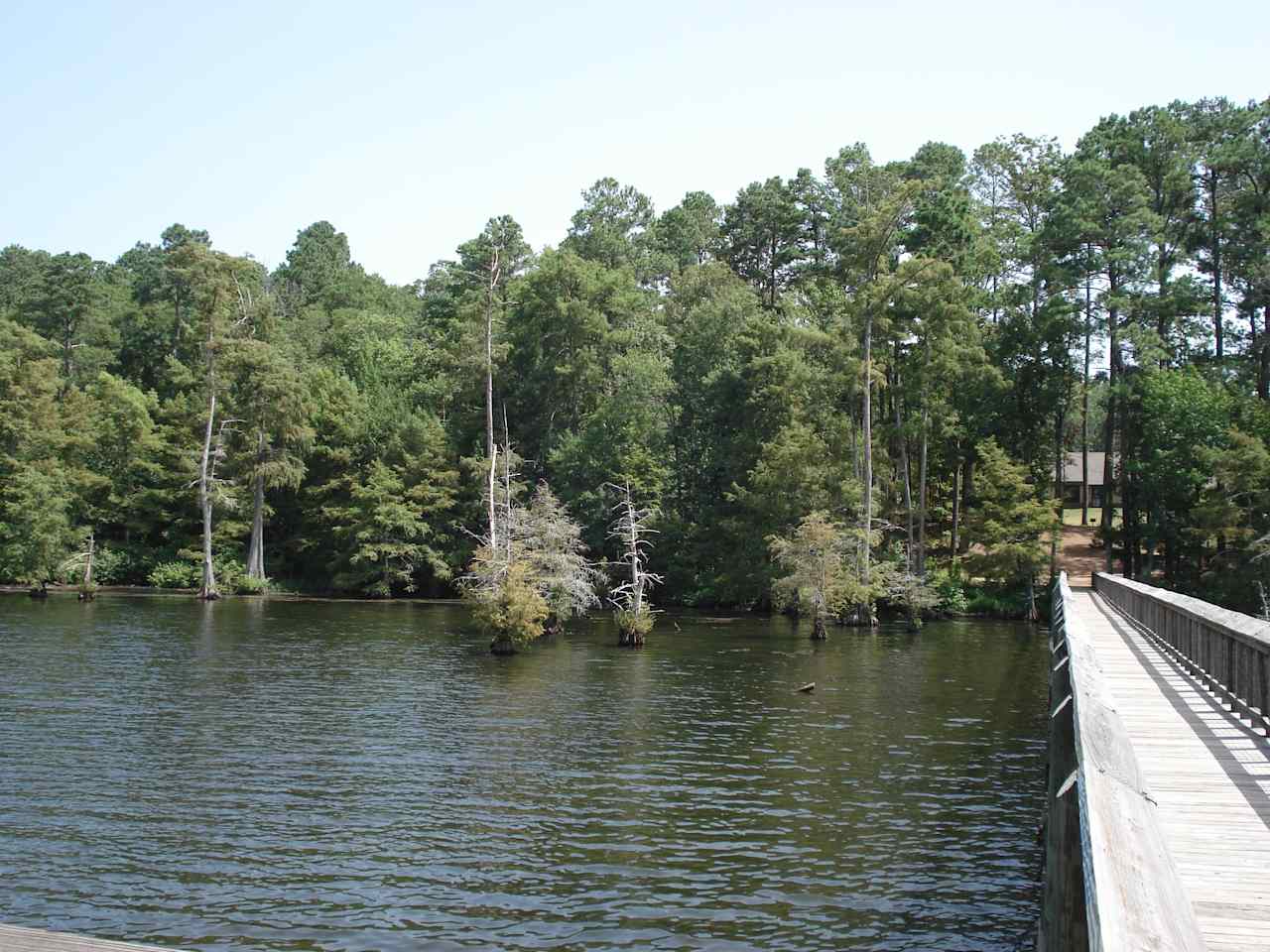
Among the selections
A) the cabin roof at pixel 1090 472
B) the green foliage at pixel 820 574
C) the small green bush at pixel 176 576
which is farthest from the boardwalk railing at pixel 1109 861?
the cabin roof at pixel 1090 472

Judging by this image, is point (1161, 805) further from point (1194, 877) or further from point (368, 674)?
point (368, 674)

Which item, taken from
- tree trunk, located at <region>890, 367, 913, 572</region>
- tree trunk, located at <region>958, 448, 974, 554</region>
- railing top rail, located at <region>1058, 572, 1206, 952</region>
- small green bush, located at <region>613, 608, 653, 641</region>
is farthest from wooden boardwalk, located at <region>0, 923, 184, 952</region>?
tree trunk, located at <region>958, 448, 974, 554</region>

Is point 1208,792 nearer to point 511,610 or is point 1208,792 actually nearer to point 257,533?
point 511,610

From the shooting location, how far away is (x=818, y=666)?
34875 mm

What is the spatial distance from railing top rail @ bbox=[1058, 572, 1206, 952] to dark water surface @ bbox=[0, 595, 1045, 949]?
8790 mm

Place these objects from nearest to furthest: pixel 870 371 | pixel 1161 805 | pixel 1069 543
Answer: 1. pixel 1161 805
2. pixel 870 371
3. pixel 1069 543

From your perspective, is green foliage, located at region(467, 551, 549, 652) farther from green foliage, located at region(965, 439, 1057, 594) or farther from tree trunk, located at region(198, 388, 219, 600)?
tree trunk, located at region(198, 388, 219, 600)

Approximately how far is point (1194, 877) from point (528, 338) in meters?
60.1

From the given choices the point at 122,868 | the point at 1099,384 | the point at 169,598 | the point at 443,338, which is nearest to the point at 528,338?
the point at 443,338

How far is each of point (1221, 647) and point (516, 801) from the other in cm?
1074

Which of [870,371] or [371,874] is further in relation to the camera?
[870,371]

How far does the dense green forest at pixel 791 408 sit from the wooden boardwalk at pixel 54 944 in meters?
40.9

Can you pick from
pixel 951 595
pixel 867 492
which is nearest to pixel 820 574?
pixel 867 492

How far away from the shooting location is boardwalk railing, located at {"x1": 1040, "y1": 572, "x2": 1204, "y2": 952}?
300 centimetres
